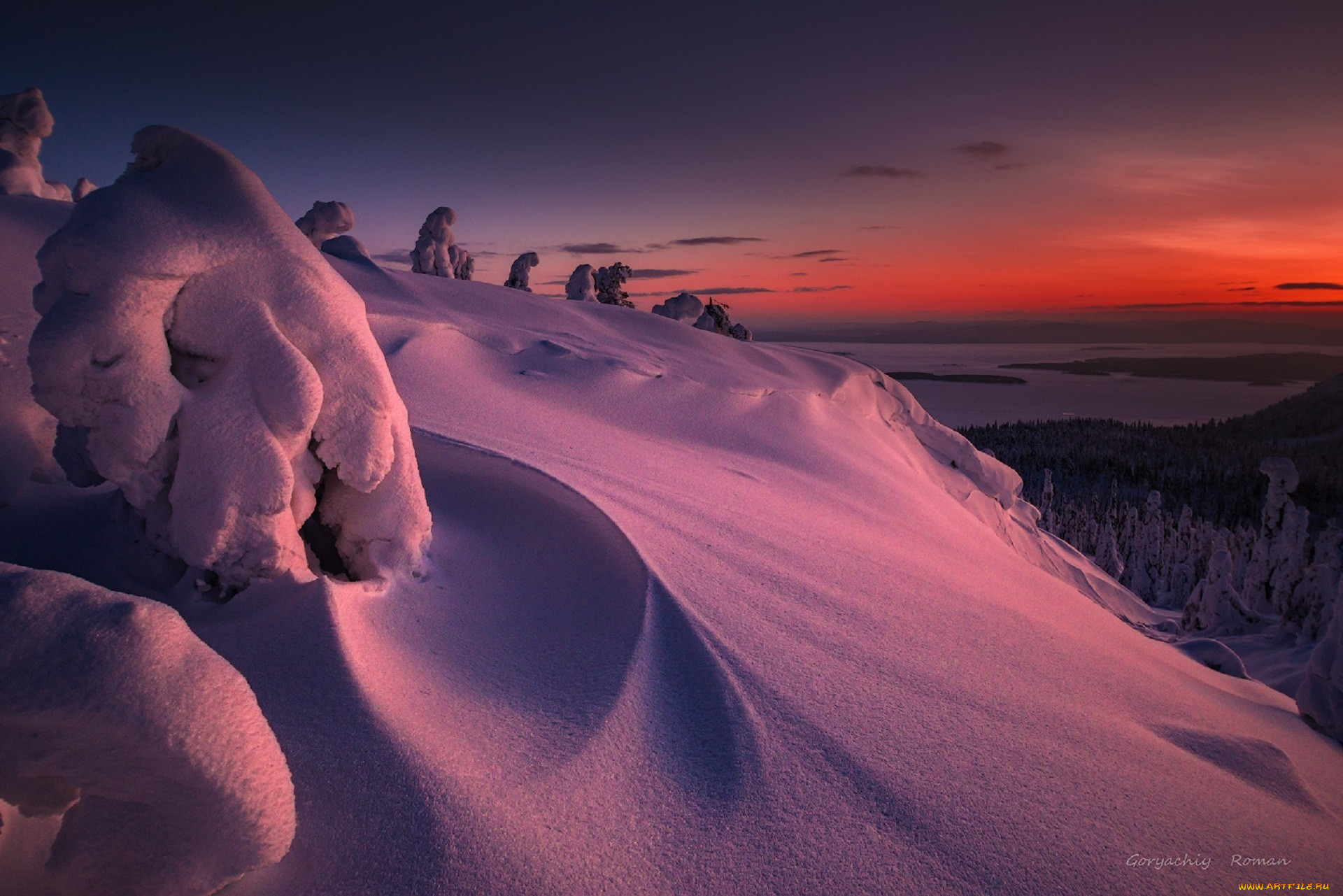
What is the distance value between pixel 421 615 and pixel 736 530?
257cm

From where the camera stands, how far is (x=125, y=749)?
189cm

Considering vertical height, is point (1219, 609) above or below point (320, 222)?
below

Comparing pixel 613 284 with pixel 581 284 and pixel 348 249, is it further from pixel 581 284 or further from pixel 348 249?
pixel 348 249

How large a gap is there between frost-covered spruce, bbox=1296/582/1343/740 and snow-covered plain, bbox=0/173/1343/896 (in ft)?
0.75

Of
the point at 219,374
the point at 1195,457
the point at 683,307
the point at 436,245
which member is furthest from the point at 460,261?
the point at 1195,457

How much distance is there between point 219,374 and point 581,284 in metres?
22.0

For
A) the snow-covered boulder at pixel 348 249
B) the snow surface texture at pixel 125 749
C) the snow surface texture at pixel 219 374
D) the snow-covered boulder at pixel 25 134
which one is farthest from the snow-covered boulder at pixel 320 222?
the snow surface texture at pixel 125 749

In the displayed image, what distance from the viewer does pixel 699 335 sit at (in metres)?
13.7

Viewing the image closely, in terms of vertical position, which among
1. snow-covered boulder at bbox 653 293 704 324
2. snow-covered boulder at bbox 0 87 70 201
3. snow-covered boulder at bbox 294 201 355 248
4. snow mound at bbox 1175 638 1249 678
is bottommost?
snow mound at bbox 1175 638 1249 678

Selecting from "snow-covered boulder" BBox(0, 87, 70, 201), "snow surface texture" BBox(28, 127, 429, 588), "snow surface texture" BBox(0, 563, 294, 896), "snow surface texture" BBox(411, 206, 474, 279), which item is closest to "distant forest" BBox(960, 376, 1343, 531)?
"snow surface texture" BBox(411, 206, 474, 279)

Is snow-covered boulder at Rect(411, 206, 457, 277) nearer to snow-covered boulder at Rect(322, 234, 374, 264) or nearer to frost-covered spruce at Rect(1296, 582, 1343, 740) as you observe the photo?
snow-covered boulder at Rect(322, 234, 374, 264)

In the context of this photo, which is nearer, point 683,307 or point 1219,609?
point 1219,609

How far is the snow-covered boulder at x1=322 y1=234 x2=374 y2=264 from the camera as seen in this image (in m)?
13.0

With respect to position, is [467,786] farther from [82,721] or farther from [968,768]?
[968,768]
